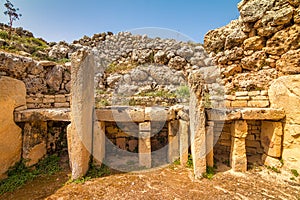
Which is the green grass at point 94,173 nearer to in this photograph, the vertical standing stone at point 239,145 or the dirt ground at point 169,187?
the dirt ground at point 169,187

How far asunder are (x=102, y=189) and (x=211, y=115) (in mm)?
3184

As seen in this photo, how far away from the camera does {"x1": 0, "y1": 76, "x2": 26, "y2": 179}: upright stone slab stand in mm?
3646

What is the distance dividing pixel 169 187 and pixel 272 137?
3.38 m

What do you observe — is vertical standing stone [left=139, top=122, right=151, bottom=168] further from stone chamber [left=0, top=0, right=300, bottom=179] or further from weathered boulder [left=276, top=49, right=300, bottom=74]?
weathered boulder [left=276, top=49, right=300, bottom=74]

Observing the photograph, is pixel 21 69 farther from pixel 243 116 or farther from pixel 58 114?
pixel 243 116

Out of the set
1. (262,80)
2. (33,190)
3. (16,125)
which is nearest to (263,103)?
(262,80)

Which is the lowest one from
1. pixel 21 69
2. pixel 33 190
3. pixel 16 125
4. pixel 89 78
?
pixel 33 190

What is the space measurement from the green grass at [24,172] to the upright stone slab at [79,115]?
1.07 meters

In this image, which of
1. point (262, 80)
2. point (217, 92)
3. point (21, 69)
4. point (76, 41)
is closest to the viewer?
point (21, 69)

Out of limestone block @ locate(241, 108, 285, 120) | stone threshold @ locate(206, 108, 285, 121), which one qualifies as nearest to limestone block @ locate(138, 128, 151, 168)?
stone threshold @ locate(206, 108, 285, 121)

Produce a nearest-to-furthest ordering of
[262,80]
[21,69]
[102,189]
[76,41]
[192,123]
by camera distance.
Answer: [102,189], [192,123], [21,69], [262,80], [76,41]

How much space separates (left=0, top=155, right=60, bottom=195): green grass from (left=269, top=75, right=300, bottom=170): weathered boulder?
644 centimetres

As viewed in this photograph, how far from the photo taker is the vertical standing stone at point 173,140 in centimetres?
428

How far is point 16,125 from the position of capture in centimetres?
396
